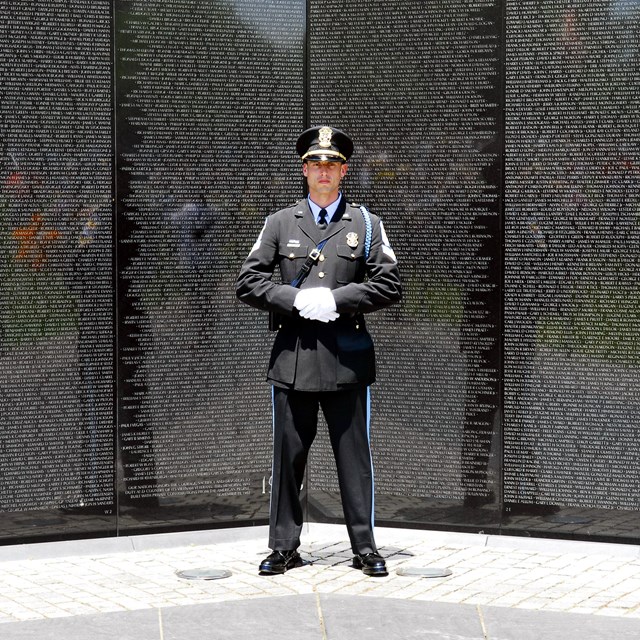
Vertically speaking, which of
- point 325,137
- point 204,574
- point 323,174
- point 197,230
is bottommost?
point 204,574

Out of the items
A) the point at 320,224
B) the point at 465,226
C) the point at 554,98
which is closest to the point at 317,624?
the point at 320,224

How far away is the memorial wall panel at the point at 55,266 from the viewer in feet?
24.7

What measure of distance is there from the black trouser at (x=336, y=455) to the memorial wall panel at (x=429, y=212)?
106 centimetres

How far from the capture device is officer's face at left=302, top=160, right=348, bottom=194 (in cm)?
695

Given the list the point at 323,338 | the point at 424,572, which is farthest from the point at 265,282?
the point at 424,572

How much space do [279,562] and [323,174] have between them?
84.6 inches

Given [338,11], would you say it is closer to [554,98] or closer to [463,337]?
[554,98]

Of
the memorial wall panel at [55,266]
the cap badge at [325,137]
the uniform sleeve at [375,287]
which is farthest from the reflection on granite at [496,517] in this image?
the cap badge at [325,137]

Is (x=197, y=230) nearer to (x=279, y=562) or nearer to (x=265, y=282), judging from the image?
(x=265, y=282)

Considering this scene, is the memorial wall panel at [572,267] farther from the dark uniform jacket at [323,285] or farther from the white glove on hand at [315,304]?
the white glove on hand at [315,304]

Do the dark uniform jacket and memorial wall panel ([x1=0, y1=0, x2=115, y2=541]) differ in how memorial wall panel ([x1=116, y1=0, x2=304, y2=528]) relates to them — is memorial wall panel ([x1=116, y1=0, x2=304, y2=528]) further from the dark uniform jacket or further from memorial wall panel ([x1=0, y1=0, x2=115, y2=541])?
the dark uniform jacket

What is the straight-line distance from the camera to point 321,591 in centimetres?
658

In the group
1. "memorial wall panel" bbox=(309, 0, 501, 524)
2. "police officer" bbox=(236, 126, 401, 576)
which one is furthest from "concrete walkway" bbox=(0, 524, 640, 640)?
"memorial wall panel" bbox=(309, 0, 501, 524)

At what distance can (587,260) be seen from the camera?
766 centimetres
